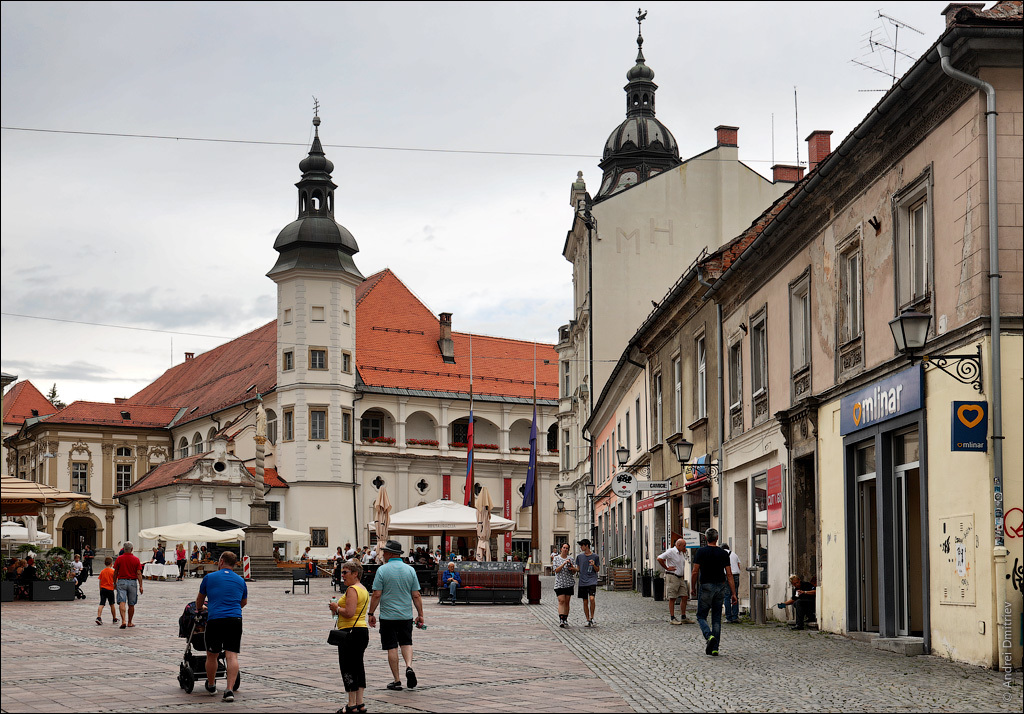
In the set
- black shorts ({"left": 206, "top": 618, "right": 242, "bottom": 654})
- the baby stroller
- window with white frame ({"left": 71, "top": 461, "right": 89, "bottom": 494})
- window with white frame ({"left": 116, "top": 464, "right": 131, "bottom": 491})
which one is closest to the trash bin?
the baby stroller

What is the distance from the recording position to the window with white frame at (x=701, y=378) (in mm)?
27320

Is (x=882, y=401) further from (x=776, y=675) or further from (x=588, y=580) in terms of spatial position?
(x=588, y=580)

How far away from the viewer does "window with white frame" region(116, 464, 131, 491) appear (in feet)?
279

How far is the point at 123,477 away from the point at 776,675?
256ft

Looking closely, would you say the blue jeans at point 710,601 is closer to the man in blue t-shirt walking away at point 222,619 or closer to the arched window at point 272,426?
the man in blue t-shirt walking away at point 222,619

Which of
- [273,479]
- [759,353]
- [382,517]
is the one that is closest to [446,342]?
[273,479]

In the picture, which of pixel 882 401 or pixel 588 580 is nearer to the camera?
pixel 882 401

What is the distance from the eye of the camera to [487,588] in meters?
30.5

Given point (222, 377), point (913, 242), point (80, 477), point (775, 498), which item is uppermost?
point (222, 377)

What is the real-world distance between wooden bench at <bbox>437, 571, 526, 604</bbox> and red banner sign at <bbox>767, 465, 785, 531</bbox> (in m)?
9.86

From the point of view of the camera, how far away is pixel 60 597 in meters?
31.3

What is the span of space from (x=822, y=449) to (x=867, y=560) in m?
2.20

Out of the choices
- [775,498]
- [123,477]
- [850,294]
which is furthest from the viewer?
[123,477]

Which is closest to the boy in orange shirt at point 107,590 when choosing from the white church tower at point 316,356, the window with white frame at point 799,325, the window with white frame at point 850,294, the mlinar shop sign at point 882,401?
the window with white frame at point 799,325
